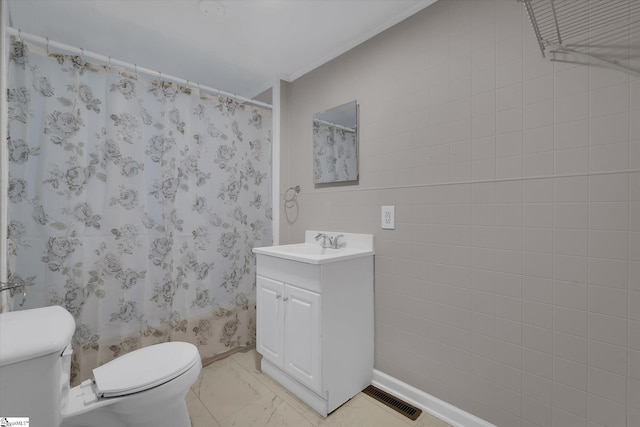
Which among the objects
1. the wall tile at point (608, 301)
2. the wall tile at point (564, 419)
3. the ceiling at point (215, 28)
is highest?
the ceiling at point (215, 28)

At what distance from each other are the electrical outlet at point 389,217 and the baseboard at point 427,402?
2.99ft

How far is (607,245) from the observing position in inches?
42.3

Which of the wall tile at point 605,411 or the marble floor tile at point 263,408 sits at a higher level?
the wall tile at point 605,411

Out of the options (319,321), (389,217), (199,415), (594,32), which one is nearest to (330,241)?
(389,217)

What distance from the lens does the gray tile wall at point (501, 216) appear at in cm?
107

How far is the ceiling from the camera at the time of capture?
1.57 meters

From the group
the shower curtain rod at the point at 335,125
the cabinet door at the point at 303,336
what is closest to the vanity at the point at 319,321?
the cabinet door at the point at 303,336

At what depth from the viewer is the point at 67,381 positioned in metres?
1.17

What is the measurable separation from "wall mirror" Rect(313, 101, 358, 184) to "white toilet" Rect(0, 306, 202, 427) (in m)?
1.35

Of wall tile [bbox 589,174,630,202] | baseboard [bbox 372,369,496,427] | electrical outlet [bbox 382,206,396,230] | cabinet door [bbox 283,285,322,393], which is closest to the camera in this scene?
wall tile [bbox 589,174,630,202]

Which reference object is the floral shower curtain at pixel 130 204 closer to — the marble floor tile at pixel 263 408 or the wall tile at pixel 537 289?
the marble floor tile at pixel 263 408

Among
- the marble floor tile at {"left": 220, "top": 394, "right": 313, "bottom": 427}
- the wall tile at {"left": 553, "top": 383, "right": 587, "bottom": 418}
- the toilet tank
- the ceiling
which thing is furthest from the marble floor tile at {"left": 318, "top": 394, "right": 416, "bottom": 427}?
the ceiling

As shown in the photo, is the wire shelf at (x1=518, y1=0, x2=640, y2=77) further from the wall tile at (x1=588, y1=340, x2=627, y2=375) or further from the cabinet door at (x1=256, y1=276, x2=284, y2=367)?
the cabinet door at (x1=256, y1=276, x2=284, y2=367)

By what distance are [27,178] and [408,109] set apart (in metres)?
2.04
